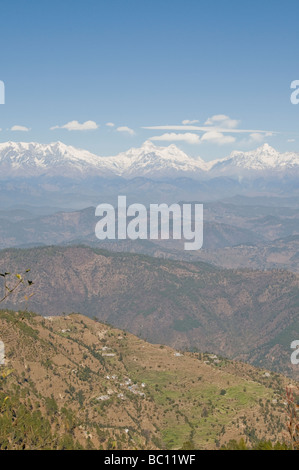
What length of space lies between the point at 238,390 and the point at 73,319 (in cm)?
7093

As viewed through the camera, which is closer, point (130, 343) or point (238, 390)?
point (238, 390)

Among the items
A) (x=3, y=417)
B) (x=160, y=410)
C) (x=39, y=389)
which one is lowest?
(x=160, y=410)

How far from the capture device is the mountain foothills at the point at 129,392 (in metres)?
96.7

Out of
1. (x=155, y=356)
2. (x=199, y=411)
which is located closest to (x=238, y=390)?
(x=199, y=411)

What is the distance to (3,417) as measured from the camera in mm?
69000

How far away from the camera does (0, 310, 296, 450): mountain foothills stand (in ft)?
317

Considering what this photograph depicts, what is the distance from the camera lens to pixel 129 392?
132 metres
